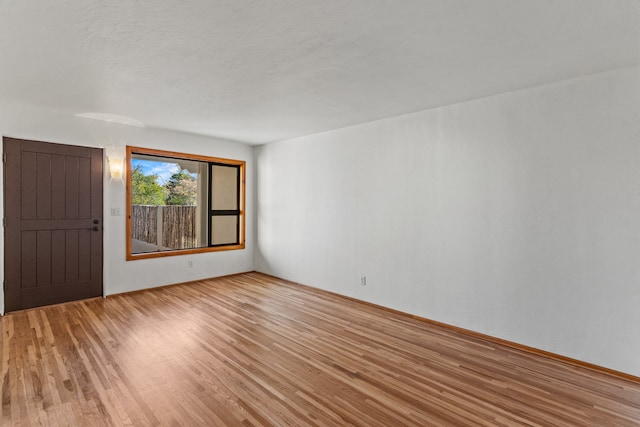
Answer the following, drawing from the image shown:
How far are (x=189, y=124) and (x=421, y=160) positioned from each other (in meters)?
3.29

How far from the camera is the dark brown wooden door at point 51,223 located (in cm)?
398

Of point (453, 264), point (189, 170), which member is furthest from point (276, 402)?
point (189, 170)

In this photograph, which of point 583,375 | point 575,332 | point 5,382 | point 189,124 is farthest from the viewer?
point 189,124

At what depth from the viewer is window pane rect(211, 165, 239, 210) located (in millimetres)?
6141

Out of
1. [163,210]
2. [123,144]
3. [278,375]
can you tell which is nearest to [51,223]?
[123,144]

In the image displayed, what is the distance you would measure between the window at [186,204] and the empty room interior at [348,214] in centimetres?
86

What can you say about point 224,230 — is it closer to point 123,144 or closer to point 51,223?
point 123,144

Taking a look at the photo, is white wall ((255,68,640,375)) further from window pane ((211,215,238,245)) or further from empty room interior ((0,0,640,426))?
window pane ((211,215,238,245))

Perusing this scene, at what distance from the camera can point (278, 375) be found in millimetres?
2619

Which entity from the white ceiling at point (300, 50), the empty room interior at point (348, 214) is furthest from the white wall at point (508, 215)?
the white ceiling at point (300, 50)

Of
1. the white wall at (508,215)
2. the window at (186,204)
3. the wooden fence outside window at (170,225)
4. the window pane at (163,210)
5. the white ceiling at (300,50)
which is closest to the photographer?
the white ceiling at (300,50)

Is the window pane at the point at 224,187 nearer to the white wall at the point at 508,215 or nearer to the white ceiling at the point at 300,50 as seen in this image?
the white wall at the point at 508,215

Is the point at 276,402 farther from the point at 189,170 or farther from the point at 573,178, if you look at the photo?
the point at 189,170

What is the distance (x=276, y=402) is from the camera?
7.43 feet
